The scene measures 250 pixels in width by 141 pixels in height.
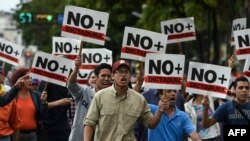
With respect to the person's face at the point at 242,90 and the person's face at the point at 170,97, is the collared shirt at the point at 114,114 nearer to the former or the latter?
the person's face at the point at 170,97

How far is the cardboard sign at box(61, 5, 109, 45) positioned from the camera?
12.0 m

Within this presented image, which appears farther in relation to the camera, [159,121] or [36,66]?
[36,66]

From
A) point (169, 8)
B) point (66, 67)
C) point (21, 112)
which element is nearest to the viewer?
point (21, 112)

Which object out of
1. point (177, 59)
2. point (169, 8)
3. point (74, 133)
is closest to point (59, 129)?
point (74, 133)

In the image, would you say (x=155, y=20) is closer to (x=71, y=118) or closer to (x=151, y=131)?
(x=71, y=118)

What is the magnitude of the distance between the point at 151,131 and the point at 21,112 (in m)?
2.95

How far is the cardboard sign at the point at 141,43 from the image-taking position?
1167 cm

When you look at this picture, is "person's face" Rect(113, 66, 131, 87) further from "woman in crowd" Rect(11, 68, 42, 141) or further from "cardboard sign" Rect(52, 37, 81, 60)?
"cardboard sign" Rect(52, 37, 81, 60)

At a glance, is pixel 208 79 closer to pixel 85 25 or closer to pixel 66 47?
pixel 85 25

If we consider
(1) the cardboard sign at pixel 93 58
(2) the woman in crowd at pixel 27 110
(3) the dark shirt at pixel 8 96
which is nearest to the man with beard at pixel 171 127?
(3) the dark shirt at pixel 8 96

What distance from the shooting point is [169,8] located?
1326 inches

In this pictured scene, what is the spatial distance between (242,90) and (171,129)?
130 cm

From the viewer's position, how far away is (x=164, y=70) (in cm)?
988

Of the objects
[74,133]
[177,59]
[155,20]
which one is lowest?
[74,133]
